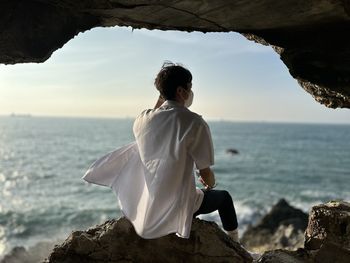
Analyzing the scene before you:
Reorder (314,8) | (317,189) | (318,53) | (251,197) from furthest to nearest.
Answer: (317,189) < (251,197) < (318,53) < (314,8)

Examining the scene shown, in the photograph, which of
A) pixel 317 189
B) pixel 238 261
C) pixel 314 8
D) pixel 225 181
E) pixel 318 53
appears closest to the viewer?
pixel 314 8

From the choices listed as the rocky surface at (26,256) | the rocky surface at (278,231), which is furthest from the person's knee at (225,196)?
the rocky surface at (278,231)

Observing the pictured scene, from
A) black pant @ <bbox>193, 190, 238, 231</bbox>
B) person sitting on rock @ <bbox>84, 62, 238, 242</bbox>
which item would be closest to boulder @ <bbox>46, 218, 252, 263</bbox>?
black pant @ <bbox>193, 190, 238, 231</bbox>

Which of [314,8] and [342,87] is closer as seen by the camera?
[314,8]

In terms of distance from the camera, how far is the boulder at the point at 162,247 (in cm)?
483

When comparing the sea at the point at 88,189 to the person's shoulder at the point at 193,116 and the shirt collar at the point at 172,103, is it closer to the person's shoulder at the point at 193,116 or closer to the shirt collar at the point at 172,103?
the shirt collar at the point at 172,103

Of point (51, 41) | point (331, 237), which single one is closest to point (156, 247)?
point (331, 237)

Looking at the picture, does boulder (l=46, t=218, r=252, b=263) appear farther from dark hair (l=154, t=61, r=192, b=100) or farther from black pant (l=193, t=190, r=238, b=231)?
dark hair (l=154, t=61, r=192, b=100)

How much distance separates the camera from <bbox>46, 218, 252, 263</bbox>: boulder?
15.9 ft

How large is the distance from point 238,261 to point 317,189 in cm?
2966

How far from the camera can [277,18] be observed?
4.86m

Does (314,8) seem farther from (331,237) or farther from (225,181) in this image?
(225,181)

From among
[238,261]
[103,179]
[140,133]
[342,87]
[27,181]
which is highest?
[342,87]

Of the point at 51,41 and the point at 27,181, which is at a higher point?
the point at 51,41
